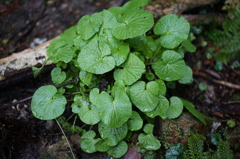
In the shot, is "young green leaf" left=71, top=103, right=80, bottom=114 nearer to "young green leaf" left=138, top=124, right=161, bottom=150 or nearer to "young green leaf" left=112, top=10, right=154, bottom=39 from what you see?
"young green leaf" left=138, top=124, right=161, bottom=150

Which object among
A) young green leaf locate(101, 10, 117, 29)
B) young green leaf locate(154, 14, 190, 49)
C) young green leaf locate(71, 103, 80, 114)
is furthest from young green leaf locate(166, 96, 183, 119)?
young green leaf locate(101, 10, 117, 29)

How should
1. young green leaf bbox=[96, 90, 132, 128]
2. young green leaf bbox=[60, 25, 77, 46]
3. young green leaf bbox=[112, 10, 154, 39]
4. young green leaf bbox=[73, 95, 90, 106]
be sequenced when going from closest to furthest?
young green leaf bbox=[96, 90, 132, 128] < young green leaf bbox=[112, 10, 154, 39] < young green leaf bbox=[73, 95, 90, 106] < young green leaf bbox=[60, 25, 77, 46]

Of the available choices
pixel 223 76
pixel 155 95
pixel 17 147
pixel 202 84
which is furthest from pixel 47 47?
pixel 223 76

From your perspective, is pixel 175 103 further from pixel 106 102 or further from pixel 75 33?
pixel 75 33

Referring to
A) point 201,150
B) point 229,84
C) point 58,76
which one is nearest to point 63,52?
point 58,76

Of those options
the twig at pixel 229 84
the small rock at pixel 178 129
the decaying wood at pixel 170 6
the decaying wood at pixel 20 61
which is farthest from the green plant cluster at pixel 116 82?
the twig at pixel 229 84
